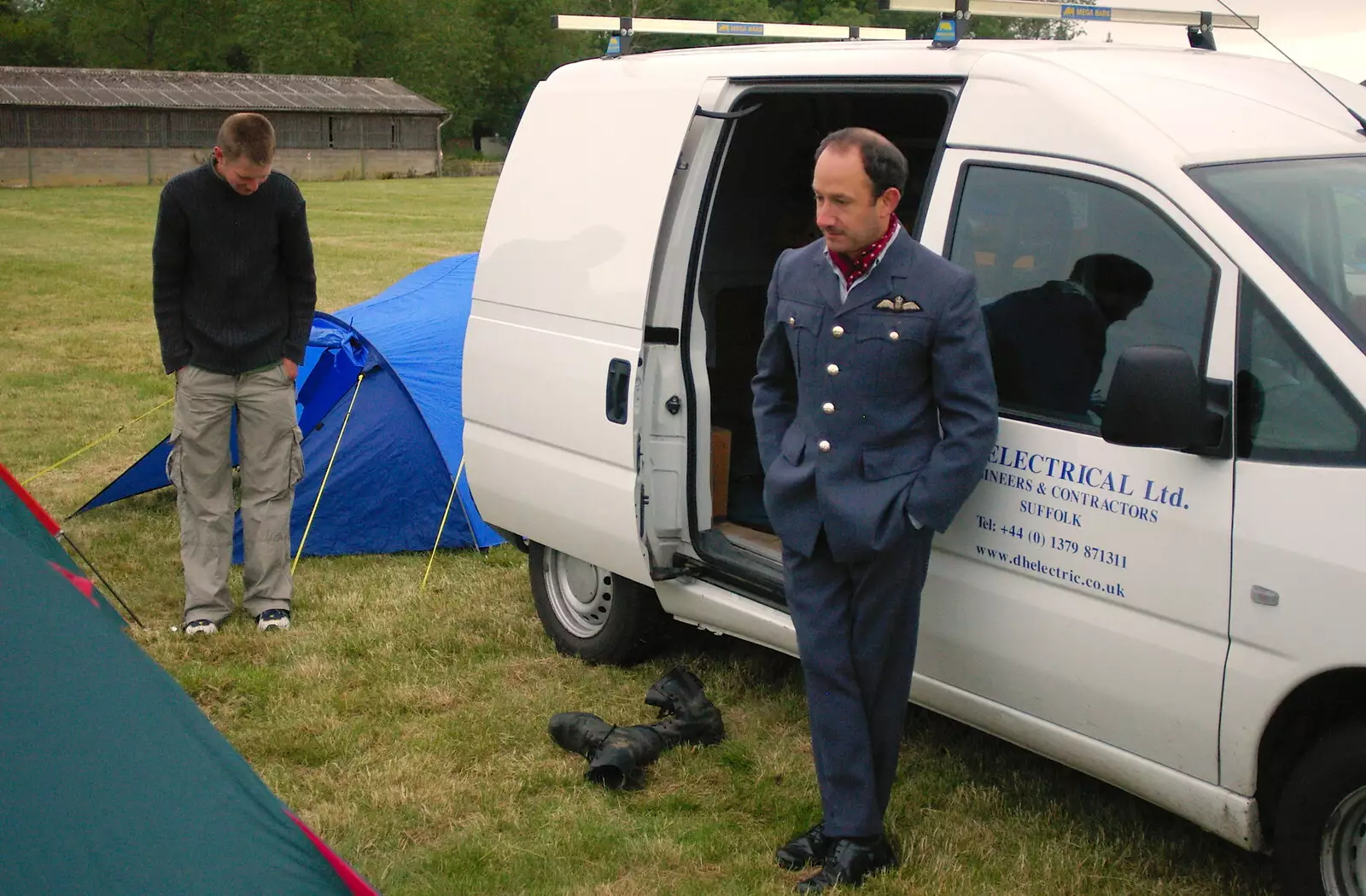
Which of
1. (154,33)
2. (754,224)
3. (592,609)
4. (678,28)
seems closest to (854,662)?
(592,609)

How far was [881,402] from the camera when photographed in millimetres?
3625

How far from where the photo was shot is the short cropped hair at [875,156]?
3518 millimetres

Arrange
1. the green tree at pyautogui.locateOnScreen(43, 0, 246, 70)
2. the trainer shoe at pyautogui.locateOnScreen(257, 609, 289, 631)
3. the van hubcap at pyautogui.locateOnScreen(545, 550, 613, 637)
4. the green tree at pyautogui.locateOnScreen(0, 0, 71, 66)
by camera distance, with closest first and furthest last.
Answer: the van hubcap at pyautogui.locateOnScreen(545, 550, 613, 637) < the trainer shoe at pyautogui.locateOnScreen(257, 609, 289, 631) < the green tree at pyautogui.locateOnScreen(0, 0, 71, 66) < the green tree at pyautogui.locateOnScreen(43, 0, 246, 70)

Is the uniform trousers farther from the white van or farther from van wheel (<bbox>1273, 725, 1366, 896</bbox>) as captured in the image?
van wheel (<bbox>1273, 725, 1366, 896</bbox>)

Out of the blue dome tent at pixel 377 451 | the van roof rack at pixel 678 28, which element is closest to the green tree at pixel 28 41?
the blue dome tent at pixel 377 451

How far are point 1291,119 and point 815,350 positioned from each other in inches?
52.8

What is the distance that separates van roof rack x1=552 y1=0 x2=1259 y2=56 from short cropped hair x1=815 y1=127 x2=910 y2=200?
589 millimetres

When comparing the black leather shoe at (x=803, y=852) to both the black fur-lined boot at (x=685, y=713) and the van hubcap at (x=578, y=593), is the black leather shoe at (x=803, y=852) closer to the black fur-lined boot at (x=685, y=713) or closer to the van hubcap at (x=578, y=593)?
the black fur-lined boot at (x=685, y=713)

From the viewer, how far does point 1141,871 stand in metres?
3.86

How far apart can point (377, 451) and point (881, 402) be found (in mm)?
3963

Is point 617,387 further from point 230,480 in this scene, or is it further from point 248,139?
point 230,480

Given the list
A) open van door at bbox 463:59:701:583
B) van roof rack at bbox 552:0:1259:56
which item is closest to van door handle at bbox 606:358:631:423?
open van door at bbox 463:59:701:583

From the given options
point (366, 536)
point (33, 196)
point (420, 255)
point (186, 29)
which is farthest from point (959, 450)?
point (186, 29)

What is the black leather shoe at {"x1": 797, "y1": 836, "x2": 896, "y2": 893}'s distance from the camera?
3.81 meters
